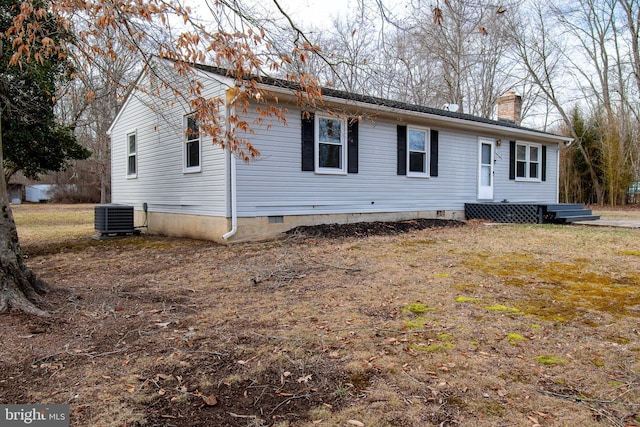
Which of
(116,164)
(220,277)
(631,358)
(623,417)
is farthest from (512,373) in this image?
(116,164)

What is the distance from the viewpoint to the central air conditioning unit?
1002 centimetres

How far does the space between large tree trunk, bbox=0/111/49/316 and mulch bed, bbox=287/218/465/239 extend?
5.14m

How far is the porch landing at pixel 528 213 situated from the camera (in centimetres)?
1158

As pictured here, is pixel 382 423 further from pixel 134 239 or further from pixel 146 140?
pixel 146 140

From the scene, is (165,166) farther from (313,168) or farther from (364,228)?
(364,228)

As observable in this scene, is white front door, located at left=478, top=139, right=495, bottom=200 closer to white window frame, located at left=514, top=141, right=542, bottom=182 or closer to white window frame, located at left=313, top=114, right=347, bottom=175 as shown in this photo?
white window frame, located at left=514, top=141, right=542, bottom=182

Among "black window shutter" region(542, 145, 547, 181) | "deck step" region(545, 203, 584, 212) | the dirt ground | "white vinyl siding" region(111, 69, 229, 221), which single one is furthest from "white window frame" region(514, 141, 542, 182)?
"white vinyl siding" region(111, 69, 229, 221)

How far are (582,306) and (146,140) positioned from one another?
1071 cm

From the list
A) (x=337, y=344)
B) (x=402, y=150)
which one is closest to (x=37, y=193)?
(x=402, y=150)

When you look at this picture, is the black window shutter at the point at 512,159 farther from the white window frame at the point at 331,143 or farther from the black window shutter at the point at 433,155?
the white window frame at the point at 331,143

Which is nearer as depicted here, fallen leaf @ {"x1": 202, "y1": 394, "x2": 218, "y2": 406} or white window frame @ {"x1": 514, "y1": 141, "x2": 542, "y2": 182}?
fallen leaf @ {"x1": 202, "y1": 394, "x2": 218, "y2": 406}

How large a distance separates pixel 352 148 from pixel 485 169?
5.44 m

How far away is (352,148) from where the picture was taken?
9781 mm

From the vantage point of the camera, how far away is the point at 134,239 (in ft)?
31.9
